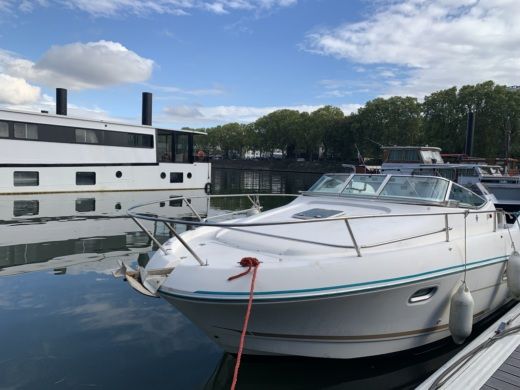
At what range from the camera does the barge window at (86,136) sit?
75.4 ft

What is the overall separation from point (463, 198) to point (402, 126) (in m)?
53.2

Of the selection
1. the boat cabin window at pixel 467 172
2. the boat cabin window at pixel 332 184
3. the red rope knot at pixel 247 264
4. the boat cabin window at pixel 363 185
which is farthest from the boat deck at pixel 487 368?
the boat cabin window at pixel 467 172

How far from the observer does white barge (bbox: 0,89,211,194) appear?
2091 centimetres

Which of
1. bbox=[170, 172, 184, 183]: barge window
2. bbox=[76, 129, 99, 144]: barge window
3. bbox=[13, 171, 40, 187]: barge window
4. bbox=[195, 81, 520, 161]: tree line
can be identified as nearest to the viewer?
bbox=[13, 171, 40, 187]: barge window

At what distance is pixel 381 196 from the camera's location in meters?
6.71

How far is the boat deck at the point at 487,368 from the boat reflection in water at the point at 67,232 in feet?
12.7

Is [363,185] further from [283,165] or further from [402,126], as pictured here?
[283,165]

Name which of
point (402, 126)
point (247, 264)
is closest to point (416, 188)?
point (247, 264)

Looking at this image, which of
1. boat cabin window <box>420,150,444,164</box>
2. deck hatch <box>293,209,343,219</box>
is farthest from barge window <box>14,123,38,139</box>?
boat cabin window <box>420,150,444,164</box>

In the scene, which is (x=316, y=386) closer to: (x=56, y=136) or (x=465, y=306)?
(x=465, y=306)

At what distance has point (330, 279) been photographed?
430 centimetres

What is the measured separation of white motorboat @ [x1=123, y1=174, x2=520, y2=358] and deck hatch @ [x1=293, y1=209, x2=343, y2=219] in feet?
0.16

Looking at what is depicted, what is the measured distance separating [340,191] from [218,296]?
11.9 feet

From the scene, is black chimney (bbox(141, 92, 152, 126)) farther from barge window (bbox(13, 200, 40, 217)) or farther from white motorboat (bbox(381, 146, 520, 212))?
white motorboat (bbox(381, 146, 520, 212))
